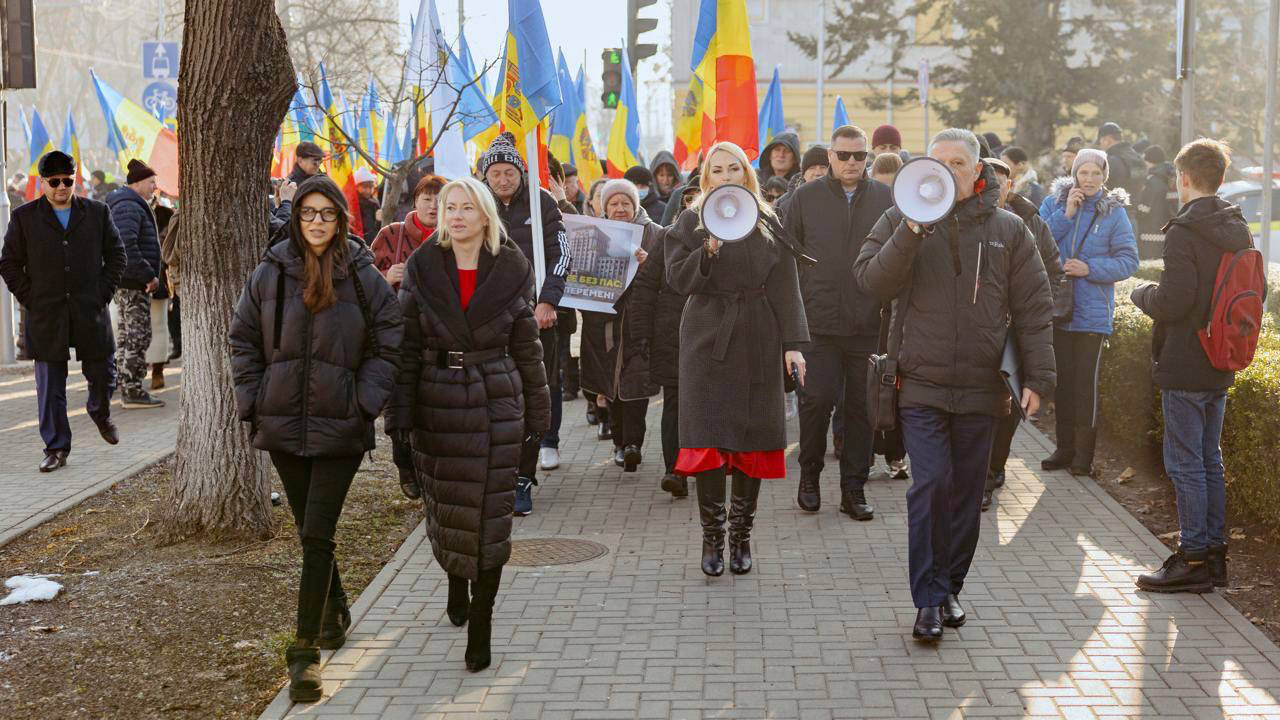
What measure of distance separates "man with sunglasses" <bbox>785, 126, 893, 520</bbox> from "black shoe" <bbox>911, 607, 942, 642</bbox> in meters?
2.21

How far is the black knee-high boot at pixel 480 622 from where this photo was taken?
5336 millimetres

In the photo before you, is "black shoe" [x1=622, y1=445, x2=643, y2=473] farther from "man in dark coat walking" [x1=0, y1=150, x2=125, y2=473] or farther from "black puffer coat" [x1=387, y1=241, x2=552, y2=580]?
"man in dark coat walking" [x1=0, y1=150, x2=125, y2=473]

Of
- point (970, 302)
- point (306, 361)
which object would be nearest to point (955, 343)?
point (970, 302)

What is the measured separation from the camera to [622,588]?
6.50 metres

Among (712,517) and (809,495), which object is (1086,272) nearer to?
(809,495)

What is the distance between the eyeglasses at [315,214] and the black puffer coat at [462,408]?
1.62ft

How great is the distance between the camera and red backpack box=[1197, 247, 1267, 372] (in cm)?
606

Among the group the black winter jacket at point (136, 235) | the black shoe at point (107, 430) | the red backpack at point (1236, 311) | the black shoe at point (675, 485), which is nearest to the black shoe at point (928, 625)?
the red backpack at point (1236, 311)

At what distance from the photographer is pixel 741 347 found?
6.54 m

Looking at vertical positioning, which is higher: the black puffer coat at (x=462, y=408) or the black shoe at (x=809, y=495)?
the black puffer coat at (x=462, y=408)

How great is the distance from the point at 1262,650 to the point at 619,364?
466 centimetres

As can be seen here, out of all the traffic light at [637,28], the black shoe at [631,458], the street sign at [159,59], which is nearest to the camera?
the black shoe at [631,458]

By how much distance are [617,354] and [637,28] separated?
375 inches

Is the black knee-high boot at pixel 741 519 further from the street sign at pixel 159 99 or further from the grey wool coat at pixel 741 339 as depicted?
the street sign at pixel 159 99
